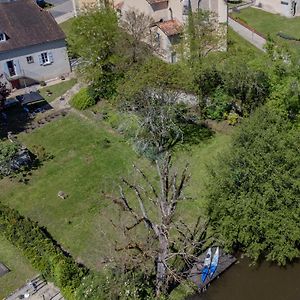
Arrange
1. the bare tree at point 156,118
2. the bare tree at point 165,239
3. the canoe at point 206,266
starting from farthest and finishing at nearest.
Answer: the bare tree at point 156,118
the canoe at point 206,266
the bare tree at point 165,239

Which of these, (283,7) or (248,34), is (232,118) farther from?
(283,7)

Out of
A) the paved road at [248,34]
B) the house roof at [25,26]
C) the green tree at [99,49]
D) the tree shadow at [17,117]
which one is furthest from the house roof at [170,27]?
the tree shadow at [17,117]

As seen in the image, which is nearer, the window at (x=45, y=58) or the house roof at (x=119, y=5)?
the window at (x=45, y=58)

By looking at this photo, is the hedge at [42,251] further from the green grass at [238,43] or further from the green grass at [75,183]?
the green grass at [238,43]

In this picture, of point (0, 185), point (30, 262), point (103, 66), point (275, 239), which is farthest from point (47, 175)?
point (275, 239)

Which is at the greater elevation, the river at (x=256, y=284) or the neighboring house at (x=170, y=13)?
the neighboring house at (x=170, y=13)

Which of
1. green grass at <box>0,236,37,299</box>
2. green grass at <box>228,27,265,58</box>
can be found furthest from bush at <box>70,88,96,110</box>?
green grass at <box>0,236,37,299</box>

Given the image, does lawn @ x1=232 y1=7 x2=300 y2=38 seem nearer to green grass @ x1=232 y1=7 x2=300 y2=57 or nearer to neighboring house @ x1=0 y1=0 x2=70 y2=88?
green grass @ x1=232 y1=7 x2=300 y2=57

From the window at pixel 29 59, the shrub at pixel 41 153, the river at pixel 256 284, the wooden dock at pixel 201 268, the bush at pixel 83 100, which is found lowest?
the river at pixel 256 284

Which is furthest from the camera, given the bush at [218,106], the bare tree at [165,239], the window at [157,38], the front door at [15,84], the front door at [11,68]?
the window at [157,38]
